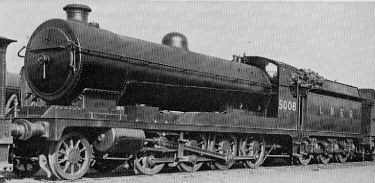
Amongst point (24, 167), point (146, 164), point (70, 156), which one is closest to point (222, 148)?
point (146, 164)

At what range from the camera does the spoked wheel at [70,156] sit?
9.85 metres

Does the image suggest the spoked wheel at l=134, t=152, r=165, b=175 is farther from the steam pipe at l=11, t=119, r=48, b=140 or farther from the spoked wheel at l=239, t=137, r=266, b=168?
the spoked wheel at l=239, t=137, r=266, b=168

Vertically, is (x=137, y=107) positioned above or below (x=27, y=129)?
above

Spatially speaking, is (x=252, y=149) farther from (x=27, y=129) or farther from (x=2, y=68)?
(x=2, y=68)

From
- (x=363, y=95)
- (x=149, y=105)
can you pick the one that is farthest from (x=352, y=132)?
(x=149, y=105)

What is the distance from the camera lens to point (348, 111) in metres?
21.8

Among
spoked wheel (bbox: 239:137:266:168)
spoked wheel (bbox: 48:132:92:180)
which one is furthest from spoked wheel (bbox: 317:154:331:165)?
spoked wheel (bbox: 48:132:92:180)

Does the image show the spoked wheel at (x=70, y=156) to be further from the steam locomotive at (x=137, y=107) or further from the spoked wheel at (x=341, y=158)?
the spoked wheel at (x=341, y=158)

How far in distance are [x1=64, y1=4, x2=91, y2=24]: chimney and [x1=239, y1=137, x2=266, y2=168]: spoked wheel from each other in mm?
6562

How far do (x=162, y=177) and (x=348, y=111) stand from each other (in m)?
13.2

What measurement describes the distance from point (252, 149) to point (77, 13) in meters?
7.34

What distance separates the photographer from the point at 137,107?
11438mm

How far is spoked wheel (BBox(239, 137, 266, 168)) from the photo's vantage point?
50.1 feet

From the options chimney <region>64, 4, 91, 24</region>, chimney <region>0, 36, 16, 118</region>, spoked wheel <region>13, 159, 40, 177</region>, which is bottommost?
spoked wheel <region>13, 159, 40, 177</region>
